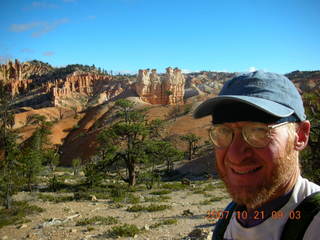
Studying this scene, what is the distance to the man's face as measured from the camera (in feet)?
4.27

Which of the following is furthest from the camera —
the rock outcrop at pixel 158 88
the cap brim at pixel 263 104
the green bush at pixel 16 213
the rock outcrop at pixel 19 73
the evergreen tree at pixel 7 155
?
the rock outcrop at pixel 19 73

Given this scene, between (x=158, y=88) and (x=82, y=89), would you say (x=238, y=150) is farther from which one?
(x=82, y=89)

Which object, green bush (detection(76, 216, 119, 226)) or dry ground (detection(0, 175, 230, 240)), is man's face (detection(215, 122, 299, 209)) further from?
green bush (detection(76, 216, 119, 226))

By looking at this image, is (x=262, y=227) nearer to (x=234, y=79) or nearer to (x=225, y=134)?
(x=225, y=134)

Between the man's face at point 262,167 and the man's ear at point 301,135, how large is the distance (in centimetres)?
5

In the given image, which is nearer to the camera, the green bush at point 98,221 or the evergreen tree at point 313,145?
the evergreen tree at point 313,145

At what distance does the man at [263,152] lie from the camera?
1275 mm

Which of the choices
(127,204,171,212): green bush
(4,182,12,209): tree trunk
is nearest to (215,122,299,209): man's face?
(127,204,171,212): green bush

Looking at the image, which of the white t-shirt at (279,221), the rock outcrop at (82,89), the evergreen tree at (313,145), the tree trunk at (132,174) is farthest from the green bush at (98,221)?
the rock outcrop at (82,89)

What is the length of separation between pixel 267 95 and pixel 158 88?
70789mm

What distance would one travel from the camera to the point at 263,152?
51.8 inches

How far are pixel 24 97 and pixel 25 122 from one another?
55.2m
